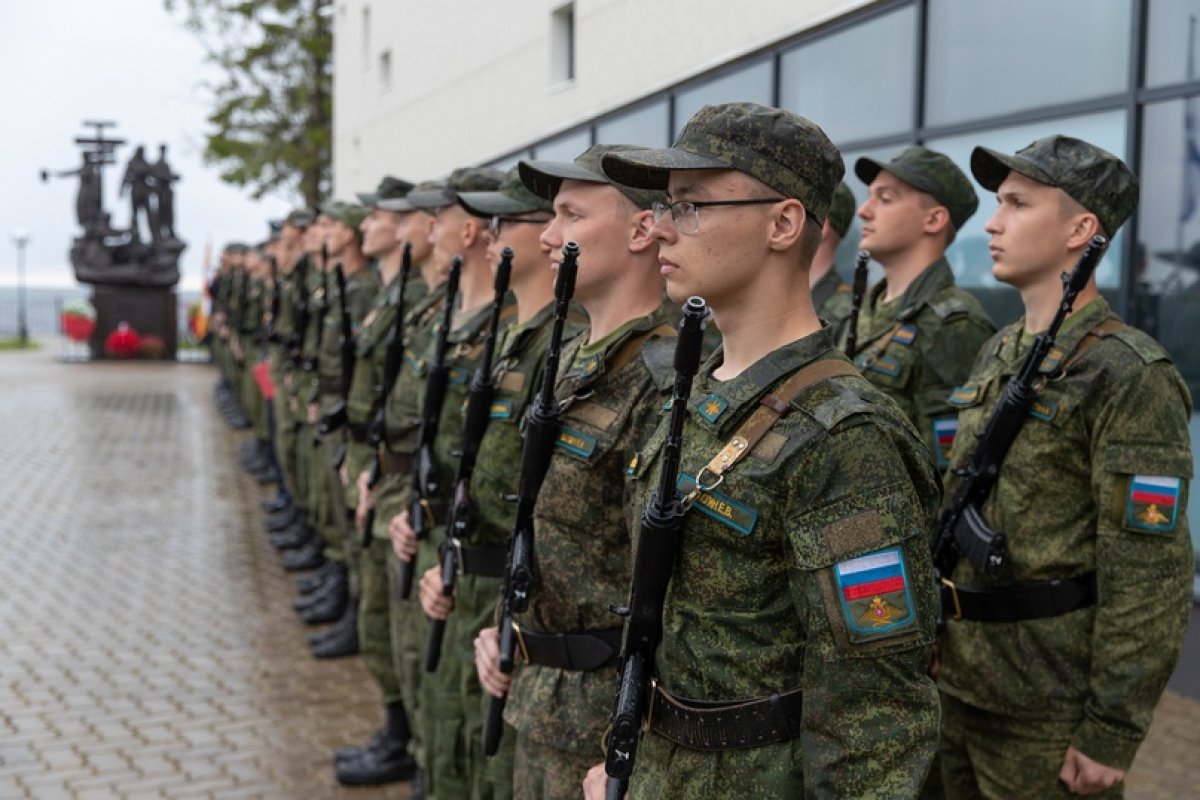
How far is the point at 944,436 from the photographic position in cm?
396

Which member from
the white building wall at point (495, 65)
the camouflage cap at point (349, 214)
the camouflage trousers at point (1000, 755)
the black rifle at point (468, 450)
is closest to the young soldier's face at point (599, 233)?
the black rifle at point (468, 450)

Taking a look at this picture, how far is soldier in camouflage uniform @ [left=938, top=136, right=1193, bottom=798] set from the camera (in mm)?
2975

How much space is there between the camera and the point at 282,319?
11195mm

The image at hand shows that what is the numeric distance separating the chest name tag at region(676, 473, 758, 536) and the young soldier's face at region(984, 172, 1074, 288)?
155cm

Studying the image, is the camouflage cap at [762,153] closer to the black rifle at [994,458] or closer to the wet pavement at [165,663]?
the black rifle at [994,458]

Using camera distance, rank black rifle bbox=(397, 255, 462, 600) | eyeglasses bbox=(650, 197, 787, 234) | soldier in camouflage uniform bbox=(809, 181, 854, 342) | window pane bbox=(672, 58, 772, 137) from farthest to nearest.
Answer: window pane bbox=(672, 58, 772, 137)
soldier in camouflage uniform bbox=(809, 181, 854, 342)
black rifle bbox=(397, 255, 462, 600)
eyeglasses bbox=(650, 197, 787, 234)

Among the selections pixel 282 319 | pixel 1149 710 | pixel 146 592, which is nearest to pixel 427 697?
pixel 1149 710

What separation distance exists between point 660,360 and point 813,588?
1.10 m

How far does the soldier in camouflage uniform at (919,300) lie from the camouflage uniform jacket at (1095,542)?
2.19ft

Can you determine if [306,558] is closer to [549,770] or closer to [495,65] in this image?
[549,770]

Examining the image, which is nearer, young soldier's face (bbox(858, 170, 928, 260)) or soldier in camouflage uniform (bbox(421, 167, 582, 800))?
soldier in camouflage uniform (bbox(421, 167, 582, 800))

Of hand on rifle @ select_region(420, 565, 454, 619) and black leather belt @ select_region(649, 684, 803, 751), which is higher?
black leather belt @ select_region(649, 684, 803, 751)

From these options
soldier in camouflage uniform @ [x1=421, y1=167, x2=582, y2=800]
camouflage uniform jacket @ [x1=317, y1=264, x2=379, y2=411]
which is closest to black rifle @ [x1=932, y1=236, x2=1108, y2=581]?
soldier in camouflage uniform @ [x1=421, y1=167, x2=582, y2=800]

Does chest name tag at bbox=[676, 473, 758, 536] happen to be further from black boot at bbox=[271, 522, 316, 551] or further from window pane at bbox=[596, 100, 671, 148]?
window pane at bbox=[596, 100, 671, 148]
